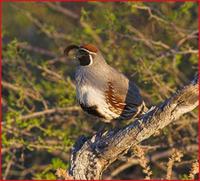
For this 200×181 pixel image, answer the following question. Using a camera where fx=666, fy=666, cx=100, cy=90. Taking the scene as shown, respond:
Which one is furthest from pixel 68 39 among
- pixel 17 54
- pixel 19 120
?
pixel 19 120

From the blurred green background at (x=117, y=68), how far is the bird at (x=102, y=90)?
0.87 m

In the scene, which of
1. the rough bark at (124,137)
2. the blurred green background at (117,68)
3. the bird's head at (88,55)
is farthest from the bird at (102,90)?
the blurred green background at (117,68)

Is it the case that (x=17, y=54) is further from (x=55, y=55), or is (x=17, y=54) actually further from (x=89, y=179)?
(x=89, y=179)

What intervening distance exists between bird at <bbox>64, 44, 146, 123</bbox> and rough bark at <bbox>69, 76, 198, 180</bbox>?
0.38 meters

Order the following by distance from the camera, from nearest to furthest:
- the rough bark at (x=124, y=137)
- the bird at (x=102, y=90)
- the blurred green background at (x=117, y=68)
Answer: the rough bark at (x=124, y=137)
the bird at (x=102, y=90)
the blurred green background at (x=117, y=68)

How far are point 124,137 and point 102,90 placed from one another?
103 centimetres

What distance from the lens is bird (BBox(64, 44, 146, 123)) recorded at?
4.83 metres

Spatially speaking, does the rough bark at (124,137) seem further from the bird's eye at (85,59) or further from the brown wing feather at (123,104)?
the bird's eye at (85,59)

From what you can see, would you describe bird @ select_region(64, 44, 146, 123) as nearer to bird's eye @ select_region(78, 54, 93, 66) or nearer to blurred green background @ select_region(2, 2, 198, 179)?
bird's eye @ select_region(78, 54, 93, 66)

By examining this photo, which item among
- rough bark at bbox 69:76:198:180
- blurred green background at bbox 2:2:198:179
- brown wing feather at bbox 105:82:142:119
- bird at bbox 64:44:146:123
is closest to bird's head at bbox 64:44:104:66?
bird at bbox 64:44:146:123

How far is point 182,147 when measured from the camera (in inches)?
255

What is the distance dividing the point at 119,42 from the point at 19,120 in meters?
1.52

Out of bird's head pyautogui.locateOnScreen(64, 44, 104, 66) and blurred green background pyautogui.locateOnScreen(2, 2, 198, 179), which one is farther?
blurred green background pyautogui.locateOnScreen(2, 2, 198, 179)

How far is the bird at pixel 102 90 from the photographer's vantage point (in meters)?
4.83
